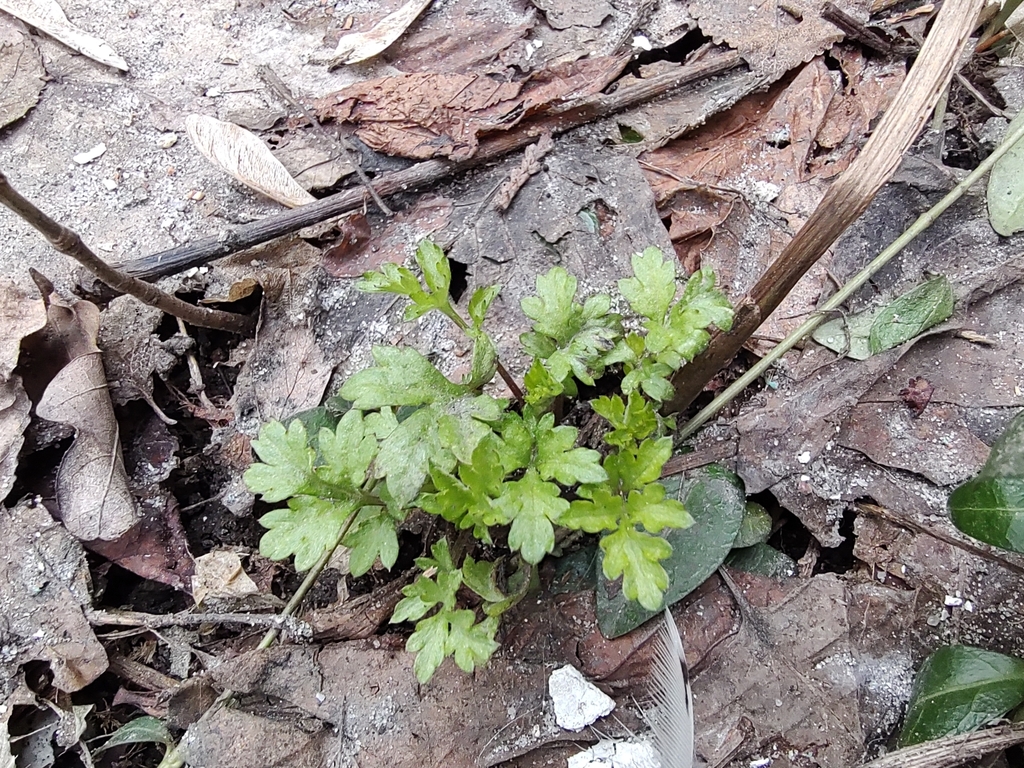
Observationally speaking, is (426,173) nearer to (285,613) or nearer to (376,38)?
(376,38)

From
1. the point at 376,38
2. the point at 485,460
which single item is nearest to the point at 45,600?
the point at 485,460

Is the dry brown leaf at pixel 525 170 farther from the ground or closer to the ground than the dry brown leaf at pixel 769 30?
closer to the ground

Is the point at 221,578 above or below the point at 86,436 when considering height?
below

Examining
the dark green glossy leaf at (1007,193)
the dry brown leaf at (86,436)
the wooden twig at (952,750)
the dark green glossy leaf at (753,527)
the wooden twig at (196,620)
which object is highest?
the dark green glossy leaf at (1007,193)

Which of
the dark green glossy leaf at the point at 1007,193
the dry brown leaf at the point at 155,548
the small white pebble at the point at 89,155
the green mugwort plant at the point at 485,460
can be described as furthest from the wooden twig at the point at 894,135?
the small white pebble at the point at 89,155

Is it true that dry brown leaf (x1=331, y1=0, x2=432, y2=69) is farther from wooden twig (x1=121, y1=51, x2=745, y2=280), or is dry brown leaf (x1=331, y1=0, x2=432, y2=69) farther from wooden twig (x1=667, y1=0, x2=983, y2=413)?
wooden twig (x1=667, y1=0, x2=983, y2=413)

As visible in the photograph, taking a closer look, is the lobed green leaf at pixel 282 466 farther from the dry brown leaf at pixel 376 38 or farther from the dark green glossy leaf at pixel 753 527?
the dry brown leaf at pixel 376 38

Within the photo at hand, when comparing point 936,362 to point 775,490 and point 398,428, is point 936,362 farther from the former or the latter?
point 398,428
